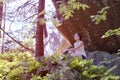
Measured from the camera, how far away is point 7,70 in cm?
652

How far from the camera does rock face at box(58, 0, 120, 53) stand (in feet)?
27.9

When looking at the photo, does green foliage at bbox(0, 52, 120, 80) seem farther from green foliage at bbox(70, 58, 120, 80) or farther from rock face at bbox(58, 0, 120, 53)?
rock face at bbox(58, 0, 120, 53)

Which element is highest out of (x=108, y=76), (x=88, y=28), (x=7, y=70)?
(x=88, y=28)

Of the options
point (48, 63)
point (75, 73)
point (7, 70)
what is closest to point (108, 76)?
point (75, 73)

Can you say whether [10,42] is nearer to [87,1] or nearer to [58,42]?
[58,42]

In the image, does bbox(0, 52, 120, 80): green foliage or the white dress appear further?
the white dress

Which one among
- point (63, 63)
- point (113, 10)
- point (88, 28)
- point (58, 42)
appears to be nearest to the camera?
point (63, 63)

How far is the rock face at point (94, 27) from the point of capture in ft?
27.9

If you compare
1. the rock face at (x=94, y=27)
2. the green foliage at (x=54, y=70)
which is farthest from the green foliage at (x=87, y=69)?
the rock face at (x=94, y=27)

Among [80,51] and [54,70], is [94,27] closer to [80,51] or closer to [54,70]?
[80,51]

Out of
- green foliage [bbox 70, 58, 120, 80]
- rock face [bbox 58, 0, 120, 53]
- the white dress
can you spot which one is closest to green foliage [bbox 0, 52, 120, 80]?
green foliage [bbox 70, 58, 120, 80]

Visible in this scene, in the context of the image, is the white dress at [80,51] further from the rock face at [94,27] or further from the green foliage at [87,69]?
the green foliage at [87,69]

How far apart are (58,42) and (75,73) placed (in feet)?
34.0

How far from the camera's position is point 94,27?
899 centimetres
